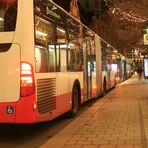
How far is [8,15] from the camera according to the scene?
9.78 metres

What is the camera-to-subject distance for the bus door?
16.7 meters

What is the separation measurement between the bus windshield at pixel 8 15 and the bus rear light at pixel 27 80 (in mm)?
859

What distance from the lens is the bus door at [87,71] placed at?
1669 centimetres

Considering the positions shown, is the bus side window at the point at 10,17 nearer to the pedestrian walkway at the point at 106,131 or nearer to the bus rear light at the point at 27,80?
the bus rear light at the point at 27,80

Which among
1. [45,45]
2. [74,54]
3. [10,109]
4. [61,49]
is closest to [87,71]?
[74,54]

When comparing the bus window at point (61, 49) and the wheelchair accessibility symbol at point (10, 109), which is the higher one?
the bus window at point (61, 49)

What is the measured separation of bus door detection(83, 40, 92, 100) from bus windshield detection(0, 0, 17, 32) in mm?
7085

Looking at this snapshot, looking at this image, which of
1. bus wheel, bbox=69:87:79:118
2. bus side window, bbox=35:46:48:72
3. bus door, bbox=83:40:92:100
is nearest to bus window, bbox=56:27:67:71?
bus side window, bbox=35:46:48:72

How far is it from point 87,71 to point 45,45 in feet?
22.1

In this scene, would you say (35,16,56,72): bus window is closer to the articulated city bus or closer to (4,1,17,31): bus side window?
the articulated city bus

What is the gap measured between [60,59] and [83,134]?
93.9 inches

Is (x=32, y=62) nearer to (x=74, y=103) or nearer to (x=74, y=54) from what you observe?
(x=74, y=103)

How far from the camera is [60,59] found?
473 inches

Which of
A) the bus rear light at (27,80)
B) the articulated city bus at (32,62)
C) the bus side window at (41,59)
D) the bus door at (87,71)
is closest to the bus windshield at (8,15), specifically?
the articulated city bus at (32,62)
